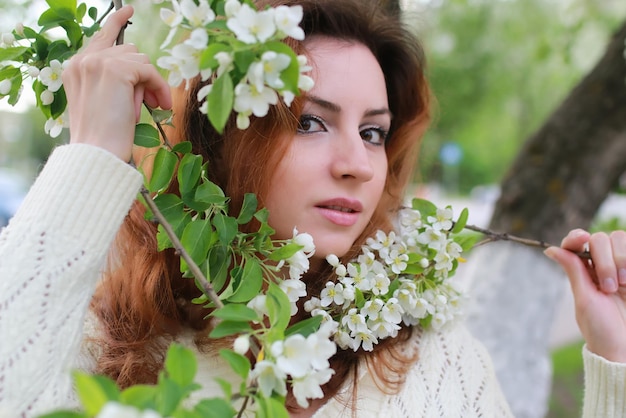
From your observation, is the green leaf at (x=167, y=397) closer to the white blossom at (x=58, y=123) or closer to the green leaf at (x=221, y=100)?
the green leaf at (x=221, y=100)

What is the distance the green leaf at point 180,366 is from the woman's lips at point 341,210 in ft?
2.12

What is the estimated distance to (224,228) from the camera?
1.09 m

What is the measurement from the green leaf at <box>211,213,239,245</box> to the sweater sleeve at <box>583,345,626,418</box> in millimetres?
1009

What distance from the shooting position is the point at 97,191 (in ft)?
3.38

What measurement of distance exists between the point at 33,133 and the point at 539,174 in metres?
19.4

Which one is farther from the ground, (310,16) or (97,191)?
(310,16)

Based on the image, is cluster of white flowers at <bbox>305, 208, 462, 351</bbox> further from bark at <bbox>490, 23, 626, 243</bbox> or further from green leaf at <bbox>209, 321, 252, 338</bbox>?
bark at <bbox>490, 23, 626, 243</bbox>

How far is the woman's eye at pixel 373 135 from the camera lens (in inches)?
59.5

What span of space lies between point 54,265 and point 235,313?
1.09 ft

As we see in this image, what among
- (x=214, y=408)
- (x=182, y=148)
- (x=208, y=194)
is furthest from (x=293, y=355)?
(x=182, y=148)

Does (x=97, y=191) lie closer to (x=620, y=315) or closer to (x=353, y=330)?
(x=353, y=330)

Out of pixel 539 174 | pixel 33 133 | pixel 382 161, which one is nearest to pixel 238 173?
pixel 382 161

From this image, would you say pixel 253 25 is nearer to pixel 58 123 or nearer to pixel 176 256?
pixel 58 123

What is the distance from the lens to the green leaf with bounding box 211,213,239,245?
3.58ft
